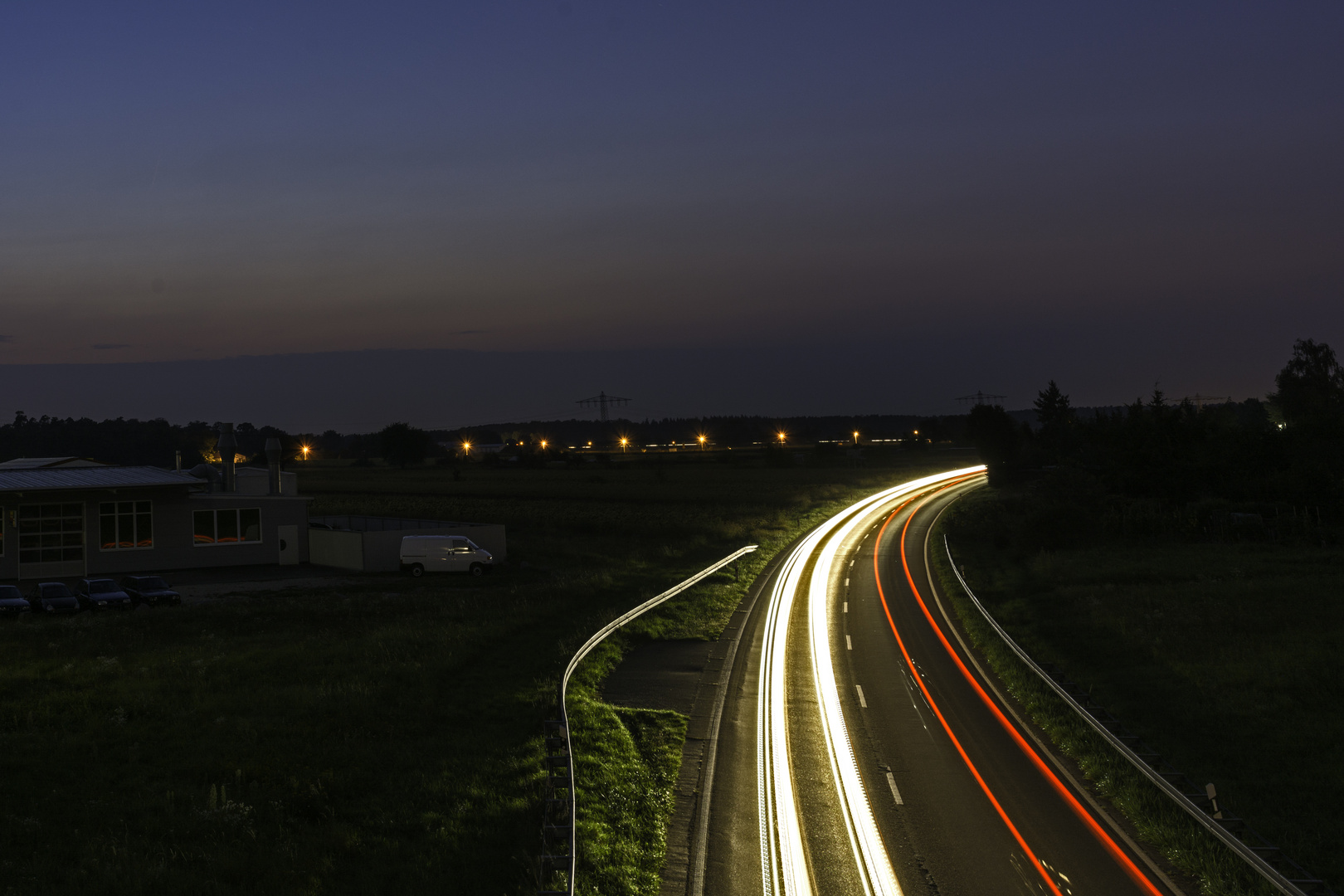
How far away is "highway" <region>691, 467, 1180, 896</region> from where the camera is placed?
473 inches

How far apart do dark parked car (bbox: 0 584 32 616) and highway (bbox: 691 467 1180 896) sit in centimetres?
2636

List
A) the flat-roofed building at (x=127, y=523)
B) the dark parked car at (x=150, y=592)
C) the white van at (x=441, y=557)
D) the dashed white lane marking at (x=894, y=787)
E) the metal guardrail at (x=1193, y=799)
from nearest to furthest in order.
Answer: the metal guardrail at (x=1193, y=799) → the dashed white lane marking at (x=894, y=787) → the dark parked car at (x=150, y=592) → the flat-roofed building at (x=127, y=523) → the white van at (x=441, y=557)

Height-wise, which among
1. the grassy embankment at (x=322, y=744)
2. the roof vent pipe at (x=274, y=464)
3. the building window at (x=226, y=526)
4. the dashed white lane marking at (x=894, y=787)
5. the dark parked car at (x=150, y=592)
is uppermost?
the roof vent pipe at (x=274, y=464)

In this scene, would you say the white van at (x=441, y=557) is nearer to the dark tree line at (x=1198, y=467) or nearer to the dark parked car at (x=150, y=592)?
the dark parked car at (x=150, y=592)

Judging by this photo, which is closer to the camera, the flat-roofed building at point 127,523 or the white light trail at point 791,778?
the white light trail at point 791,778

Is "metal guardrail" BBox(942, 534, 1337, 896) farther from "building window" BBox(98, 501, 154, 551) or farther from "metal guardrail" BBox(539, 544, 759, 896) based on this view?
"building window" BBox(98, 501, 154, 551)

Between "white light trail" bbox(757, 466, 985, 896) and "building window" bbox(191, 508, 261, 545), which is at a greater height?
"building window" bbox(191, 508, 261, 545)

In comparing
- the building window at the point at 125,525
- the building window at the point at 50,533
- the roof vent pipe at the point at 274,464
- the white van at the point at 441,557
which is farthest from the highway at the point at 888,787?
the roof vent pipe at the point at 274,464

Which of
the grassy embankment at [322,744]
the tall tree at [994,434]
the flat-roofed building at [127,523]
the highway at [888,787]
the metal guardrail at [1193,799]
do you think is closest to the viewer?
the metal guardrail at [1193,799]

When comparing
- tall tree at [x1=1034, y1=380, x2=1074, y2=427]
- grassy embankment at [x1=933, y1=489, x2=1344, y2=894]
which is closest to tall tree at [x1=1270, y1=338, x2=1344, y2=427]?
tall tree at [x1=1034, y1=380, x2=1074, y2=427]

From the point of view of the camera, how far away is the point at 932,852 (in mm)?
12711

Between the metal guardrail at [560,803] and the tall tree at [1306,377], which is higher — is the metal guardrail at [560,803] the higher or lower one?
A: the lower one

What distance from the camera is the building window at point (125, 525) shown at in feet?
142

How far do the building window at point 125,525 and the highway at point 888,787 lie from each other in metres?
32.2
